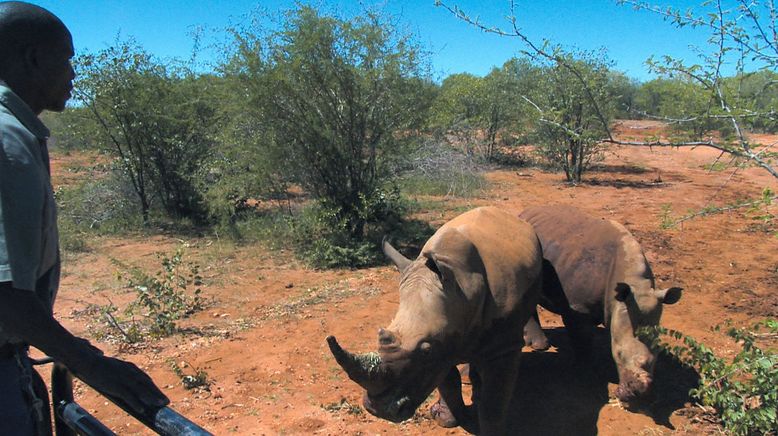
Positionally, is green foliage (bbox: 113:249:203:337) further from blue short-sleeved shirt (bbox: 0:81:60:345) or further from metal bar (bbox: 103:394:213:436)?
metal bar (bbox: 103:394:213:436)

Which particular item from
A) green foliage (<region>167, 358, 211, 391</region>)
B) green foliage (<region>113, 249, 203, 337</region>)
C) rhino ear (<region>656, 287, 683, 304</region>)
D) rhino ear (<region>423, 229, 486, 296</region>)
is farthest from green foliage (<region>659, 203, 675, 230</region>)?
green foliage (<region>113, 249, 203, 337</region>)

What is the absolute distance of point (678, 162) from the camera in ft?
68.8

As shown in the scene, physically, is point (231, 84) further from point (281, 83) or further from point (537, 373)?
point (537, 373)

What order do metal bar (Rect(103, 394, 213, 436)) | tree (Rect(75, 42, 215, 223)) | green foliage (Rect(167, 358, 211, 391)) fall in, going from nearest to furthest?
metal bar (Rect(103, 394, 213, 436)) → green foliage (Rect(167, 358, 211, 391)) → tree (Rect(75, 42, 215, 223))

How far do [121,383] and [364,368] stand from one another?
68.8 inches

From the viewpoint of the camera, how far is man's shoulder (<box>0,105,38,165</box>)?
1.38 metres

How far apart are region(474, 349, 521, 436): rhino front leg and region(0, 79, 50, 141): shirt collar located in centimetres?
338

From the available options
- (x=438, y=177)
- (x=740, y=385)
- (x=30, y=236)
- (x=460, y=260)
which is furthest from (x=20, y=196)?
(x=438, y=177)

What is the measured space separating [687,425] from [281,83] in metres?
7.06

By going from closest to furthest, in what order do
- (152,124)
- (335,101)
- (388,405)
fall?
(388,405)
(335,101)
(152,124)

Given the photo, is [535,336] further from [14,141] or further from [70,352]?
[14,141]

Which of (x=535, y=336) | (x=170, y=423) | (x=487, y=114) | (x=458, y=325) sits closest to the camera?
(x=170, y=423)

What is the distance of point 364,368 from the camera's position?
10.1 feet

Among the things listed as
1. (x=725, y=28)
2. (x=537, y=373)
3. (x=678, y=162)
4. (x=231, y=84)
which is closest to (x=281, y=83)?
(x=231, y=84)
